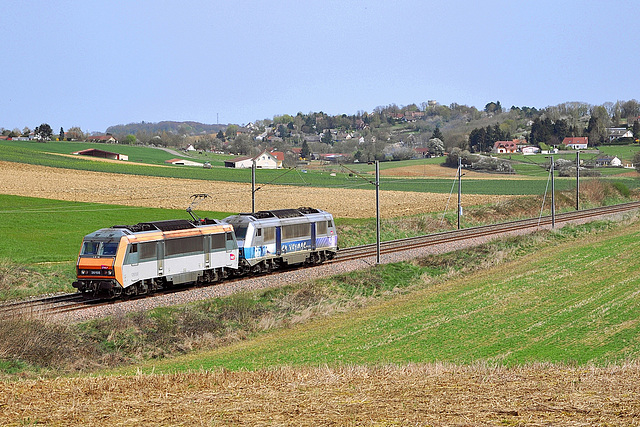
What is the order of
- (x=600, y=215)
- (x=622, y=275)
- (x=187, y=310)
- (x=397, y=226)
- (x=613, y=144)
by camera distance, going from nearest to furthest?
(x=187, y=310) → (x=622, y=275) → (x=397, y=226) → (x=600, y=215) → (x=613, y=144)

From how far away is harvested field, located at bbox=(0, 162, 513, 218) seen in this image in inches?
2640

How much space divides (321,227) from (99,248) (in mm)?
14899

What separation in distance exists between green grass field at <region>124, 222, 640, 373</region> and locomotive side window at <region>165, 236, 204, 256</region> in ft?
22.6

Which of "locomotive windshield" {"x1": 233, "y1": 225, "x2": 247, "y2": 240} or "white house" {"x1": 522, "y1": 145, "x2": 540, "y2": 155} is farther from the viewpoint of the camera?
"white house" {"x1": 522, "y1": 145, "x2": 540, "y2": 155}

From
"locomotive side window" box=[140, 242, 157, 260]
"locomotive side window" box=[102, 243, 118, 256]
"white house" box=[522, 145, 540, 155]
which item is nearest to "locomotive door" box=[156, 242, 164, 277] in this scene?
"locomotive side window" box=[140, 242, 157, 260]

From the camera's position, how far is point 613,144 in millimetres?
179625

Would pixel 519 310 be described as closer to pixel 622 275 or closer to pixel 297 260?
pixel 622 275

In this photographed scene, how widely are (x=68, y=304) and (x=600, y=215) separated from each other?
54796mm

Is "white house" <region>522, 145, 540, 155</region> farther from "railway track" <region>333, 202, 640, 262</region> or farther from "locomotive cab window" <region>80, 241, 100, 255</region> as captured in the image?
"locomotive cab window" <region>80, 241, 100, 255</region>

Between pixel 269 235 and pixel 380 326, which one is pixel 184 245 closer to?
pixel 269 235

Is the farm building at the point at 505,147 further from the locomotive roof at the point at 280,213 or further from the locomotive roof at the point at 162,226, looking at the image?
the locomotive roof at the point at 162,226

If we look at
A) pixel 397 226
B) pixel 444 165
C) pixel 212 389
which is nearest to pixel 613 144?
pixel 444 165

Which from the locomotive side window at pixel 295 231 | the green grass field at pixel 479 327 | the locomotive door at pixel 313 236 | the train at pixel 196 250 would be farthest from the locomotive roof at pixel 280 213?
the green grass field at pixel 479 327

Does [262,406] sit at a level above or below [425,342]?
above
